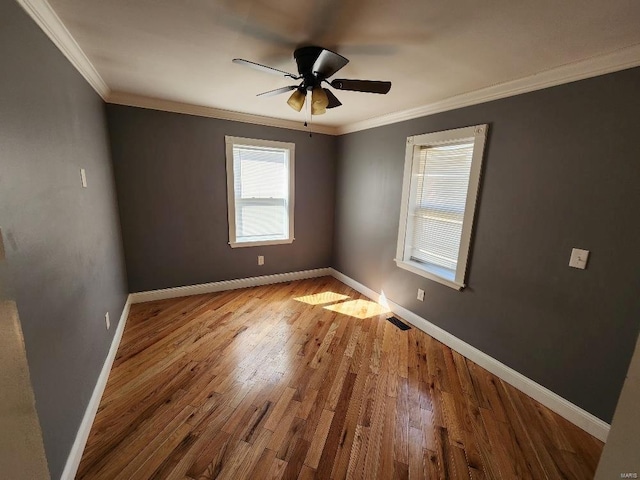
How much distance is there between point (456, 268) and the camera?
8.28ft

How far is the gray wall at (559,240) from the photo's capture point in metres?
1.60

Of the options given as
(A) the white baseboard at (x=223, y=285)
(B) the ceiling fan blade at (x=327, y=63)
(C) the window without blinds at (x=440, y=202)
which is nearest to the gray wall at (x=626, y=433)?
(B) the ceiling fan blade at (x=327, y=63)

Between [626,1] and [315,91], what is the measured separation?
1511 mm

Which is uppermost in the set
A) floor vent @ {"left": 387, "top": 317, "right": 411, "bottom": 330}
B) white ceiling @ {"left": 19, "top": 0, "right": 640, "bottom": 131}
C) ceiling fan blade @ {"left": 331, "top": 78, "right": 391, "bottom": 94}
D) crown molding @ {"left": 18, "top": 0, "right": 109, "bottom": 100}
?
white ceiling @ {"left": 19, "top": 0, "right": 640, "bottom": 131}

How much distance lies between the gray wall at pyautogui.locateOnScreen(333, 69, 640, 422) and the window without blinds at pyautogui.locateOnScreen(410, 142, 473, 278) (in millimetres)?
216

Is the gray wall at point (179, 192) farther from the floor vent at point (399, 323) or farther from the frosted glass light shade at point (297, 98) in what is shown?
the floor vent at point (399, 323)

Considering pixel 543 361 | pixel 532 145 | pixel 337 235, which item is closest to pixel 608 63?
pixel 532 145

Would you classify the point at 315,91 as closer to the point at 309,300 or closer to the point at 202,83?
the point at 202,83

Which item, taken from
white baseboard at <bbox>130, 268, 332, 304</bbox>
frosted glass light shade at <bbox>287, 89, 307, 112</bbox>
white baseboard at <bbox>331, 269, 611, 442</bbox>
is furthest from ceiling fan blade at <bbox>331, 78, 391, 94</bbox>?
white baseboard at <bbox>130, 268, 332, 304</bbox>

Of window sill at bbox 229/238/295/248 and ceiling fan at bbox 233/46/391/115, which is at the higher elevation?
ceiling fan at bbox 233/46/391/115

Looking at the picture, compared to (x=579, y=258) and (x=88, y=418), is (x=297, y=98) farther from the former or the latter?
(x=88, y=418)

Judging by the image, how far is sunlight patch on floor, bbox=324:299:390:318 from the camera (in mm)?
3240

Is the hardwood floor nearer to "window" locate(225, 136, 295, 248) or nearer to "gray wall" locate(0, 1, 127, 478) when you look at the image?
"gray wall" locate(0, 1, 127, 478)

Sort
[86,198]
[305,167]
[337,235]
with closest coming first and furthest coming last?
[86,198]
[305,167]
[337,235]
